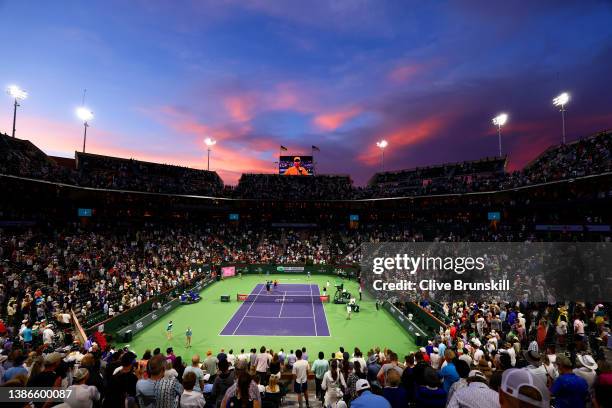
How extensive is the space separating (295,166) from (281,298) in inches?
1579

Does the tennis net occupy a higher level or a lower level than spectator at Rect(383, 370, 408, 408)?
lower

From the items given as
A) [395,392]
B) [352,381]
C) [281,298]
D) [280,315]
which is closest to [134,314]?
[280,315]

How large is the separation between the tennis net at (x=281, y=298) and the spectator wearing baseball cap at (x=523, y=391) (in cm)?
2793

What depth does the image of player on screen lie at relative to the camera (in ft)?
217

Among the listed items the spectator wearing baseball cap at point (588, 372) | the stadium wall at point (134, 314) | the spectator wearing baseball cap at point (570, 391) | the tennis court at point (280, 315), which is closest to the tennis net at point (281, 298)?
the tennis court at point (280, 315)

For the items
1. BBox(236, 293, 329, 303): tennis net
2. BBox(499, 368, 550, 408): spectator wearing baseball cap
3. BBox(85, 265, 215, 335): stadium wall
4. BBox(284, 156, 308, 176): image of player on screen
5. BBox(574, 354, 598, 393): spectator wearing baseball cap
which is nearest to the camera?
BBox(499, 368, 550, 408): spectator wearing baseball cap

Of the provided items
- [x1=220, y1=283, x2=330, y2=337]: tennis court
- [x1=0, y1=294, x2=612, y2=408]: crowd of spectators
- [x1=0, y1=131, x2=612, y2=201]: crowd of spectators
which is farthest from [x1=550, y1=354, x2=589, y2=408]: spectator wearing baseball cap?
[x1=0, y1=131, x2=612, y2=201]: crowd of spectators

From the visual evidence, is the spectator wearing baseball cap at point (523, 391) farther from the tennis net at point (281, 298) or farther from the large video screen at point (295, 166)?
the large video screen at point (295, 166)

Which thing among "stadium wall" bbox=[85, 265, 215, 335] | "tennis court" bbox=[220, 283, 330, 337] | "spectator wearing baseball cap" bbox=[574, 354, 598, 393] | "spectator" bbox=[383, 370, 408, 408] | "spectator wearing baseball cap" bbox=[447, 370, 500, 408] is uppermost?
"spectator wearing baseball cap" bbox=[447, 370, 500, 408]

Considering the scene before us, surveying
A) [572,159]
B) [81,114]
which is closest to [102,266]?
[81,114]

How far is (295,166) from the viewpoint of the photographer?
66562 mm

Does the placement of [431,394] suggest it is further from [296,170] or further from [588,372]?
[296,170]

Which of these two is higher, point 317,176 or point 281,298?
point 317,176

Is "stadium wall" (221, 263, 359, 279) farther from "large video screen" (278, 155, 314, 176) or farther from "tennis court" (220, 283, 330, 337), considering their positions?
"large video screen" (278, 155, 314, 176)
